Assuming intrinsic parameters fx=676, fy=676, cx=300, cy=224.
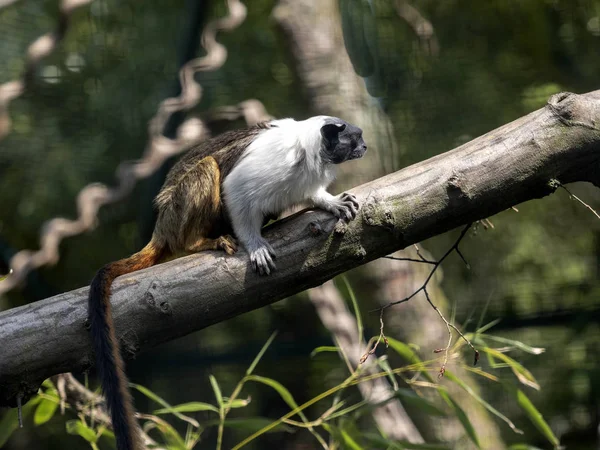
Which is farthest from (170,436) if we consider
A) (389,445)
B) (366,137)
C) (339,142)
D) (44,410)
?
(366,137)

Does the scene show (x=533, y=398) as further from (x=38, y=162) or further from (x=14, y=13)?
(x=14, y=13)

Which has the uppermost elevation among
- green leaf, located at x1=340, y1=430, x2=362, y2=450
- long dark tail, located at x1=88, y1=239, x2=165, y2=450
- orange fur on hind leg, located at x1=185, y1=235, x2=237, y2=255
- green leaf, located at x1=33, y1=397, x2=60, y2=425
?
orange fur on hind leg, located at x1=185, y1=235, x2=237, y2=255

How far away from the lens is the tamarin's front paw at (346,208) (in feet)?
5.16

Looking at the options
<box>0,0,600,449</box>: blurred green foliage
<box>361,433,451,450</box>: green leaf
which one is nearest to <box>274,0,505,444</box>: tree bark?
<box>0,0,600,449</box>: blurred green foliage

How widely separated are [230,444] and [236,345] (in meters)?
0.54

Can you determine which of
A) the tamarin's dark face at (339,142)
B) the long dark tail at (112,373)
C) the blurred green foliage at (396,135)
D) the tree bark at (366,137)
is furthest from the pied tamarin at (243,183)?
the blurred green foliage at (396,135)

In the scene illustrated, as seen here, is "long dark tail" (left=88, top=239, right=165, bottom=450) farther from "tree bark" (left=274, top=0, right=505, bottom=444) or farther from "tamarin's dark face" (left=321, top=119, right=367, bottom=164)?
"tree bark" (left=274, top=0, right=505, bottom=444)

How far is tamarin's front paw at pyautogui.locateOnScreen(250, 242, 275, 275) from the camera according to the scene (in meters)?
1.54

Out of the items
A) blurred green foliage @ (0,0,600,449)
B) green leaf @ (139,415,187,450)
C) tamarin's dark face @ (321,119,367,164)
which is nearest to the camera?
tamarin's dark face @ (321,119,367,164)

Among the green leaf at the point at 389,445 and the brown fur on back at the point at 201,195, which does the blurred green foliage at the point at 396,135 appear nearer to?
the green leaf at the point at 389,445

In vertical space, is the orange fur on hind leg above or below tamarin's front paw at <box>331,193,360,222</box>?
below

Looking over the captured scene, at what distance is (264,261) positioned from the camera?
1.55 m

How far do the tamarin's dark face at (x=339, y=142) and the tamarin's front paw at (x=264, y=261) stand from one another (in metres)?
0.51

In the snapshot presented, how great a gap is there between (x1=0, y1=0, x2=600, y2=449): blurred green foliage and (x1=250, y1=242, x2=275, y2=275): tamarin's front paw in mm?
1703
